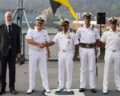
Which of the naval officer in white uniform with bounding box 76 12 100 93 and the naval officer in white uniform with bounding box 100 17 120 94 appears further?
the naval officer in white uniform with bounding box 76 12 100 93

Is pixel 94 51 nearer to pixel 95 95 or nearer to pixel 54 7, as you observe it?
pixel 95 95

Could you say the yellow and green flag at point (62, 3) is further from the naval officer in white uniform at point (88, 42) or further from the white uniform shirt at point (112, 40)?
the white uniform shirt at point (112, 40)

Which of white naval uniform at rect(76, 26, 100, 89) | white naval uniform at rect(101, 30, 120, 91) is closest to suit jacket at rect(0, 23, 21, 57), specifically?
white naval uniform at rect(76, 26, 100, 89)

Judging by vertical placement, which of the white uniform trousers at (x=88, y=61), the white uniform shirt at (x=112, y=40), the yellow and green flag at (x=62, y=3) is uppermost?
the yellow and green flag at (x=62, y=3)

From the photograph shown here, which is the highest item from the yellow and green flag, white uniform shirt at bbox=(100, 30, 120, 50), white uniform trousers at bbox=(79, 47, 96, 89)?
the yellow and green flag

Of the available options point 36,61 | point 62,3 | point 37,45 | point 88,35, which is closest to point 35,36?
point 37,45

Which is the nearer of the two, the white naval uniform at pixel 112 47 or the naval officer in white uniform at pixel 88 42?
the white naval uniform at pixel 112 47

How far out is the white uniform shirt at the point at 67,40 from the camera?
8477 millimetres

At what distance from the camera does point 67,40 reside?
8.48 meters

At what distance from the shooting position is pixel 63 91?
8773 millimetres

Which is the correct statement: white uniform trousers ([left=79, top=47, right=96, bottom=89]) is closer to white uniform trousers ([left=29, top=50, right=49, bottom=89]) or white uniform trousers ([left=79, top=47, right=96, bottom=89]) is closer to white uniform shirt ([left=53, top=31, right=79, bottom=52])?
white uniform shirt ([left=53, top=31, right=79, bottom=52])

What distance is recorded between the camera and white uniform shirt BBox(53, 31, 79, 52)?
334 inches

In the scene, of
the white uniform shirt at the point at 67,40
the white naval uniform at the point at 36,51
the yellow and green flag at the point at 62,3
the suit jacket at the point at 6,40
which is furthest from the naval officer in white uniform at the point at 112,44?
the suit jacket at the point at 6,40

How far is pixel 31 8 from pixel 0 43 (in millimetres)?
9248
